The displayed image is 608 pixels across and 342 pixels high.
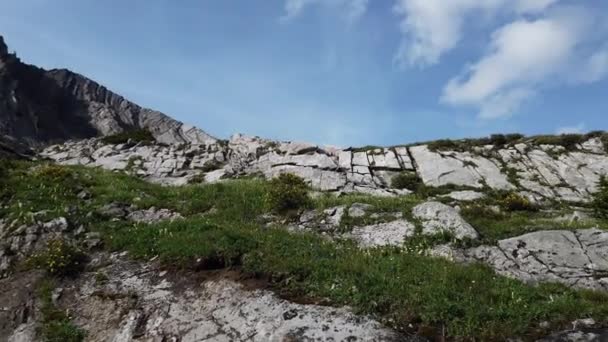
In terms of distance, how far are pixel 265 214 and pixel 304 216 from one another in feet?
6.12

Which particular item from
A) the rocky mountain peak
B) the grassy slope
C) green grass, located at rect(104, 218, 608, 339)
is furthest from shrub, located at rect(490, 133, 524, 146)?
the rocky mountain peak

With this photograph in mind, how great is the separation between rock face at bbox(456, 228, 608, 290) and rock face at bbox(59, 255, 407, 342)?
6614 millimetres

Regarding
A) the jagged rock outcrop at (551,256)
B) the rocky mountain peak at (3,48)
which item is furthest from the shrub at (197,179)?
the rocky mountain peak at (3,48)

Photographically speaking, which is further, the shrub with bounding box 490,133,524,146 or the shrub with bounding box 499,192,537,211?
the shrub with bounding box 490,133,524,146

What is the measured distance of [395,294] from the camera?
1331 centimetres

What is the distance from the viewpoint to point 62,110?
393 ft

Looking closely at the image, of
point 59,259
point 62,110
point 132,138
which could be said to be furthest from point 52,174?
point 62,110

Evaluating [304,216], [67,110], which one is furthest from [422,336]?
Answer: [67,110]

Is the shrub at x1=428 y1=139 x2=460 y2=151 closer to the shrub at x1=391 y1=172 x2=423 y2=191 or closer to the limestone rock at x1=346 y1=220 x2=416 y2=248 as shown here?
the shrub at x1=391 y1=172 x2=423 y2=191

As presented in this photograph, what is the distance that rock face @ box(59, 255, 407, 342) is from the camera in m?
12.3

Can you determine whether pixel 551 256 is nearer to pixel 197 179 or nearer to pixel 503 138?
pixel 197 179

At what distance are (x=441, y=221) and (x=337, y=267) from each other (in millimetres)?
6272

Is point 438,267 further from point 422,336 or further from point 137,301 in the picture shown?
point 137,301

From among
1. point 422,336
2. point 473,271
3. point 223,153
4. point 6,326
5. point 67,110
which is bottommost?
point 6,326
